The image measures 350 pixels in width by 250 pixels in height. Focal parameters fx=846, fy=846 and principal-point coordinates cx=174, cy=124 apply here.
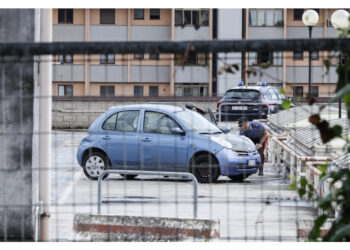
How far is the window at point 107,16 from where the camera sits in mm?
58031

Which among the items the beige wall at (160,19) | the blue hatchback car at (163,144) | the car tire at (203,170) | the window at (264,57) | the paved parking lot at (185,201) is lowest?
the paved parking lot at (185,201)

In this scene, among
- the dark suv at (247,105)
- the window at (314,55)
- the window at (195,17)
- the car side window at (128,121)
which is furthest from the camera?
the window at (195,17)

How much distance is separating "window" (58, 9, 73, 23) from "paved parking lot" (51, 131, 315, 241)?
39688mm

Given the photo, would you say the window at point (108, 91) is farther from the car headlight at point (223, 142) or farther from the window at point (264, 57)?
the car headlight at point (223, 142)

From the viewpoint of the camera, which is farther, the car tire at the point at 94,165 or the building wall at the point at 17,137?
the car tire at the point at 94,165

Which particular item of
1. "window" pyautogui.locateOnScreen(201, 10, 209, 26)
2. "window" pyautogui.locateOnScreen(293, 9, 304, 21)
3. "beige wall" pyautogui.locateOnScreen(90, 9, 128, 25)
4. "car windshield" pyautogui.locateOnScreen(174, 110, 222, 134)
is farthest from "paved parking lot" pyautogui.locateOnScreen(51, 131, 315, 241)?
"window" pyautogui.locateOnScreen(293, 9, 304, 21)

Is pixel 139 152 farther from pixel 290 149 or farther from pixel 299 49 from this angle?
pixel 299 49

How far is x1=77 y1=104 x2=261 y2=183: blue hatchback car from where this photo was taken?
16.8 meters

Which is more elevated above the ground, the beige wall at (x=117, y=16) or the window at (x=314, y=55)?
the beige wall at (x=117, y=16)

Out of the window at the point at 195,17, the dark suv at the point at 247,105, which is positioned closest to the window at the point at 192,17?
the window at the point at 195,17

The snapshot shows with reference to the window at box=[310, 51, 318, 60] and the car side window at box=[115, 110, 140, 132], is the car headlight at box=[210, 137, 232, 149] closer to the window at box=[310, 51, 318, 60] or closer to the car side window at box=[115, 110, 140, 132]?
the car side window at box=[115, 110, 140, 132]

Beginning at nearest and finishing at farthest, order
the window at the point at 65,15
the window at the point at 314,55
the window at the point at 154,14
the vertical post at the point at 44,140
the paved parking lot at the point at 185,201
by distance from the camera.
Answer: the window at the point at 314,55, the vertical post at the point at 44,140, the paved parking lot at the point at 185,201, the window at the point at 65,15, the window at the point at 154,14

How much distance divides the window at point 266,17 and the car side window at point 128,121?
1741 inches
